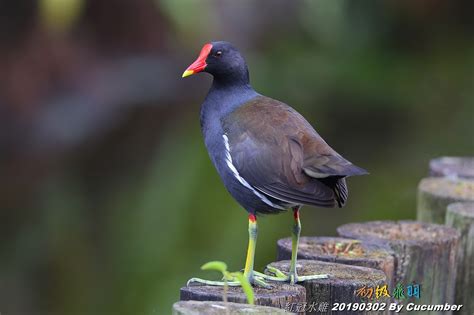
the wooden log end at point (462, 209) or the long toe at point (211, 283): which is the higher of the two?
the wooden log end at point (462, 209)

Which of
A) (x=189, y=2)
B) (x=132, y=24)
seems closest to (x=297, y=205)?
(x=189, y=2)

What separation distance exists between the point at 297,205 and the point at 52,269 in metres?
4.31

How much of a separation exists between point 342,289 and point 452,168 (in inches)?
77.4

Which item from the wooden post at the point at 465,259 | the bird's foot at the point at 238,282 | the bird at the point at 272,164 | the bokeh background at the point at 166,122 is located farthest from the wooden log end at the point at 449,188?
the bokeh background at the point at 166,122

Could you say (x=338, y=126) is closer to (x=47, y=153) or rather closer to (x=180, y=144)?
(x=180, y=144)

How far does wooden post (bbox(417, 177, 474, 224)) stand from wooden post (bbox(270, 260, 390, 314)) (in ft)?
3.69

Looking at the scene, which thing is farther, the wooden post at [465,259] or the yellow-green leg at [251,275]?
the wooden post at [465,259]

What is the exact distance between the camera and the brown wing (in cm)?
319

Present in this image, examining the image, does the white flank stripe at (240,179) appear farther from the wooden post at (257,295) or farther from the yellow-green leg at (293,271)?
the wooden post at (257,295)

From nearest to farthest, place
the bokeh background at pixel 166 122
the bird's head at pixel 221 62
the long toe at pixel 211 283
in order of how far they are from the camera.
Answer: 1. the long toe at pixel 211 283
2. the bird's head at pixel 221 62
3. the bokeh background at pixel 166 122

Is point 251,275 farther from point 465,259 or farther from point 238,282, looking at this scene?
point 465,259

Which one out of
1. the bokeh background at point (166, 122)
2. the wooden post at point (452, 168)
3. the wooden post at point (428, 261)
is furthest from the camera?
the bokeh background at point (166, 122)

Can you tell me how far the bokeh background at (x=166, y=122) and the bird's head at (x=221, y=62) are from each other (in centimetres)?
245

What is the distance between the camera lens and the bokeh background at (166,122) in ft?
23.2
